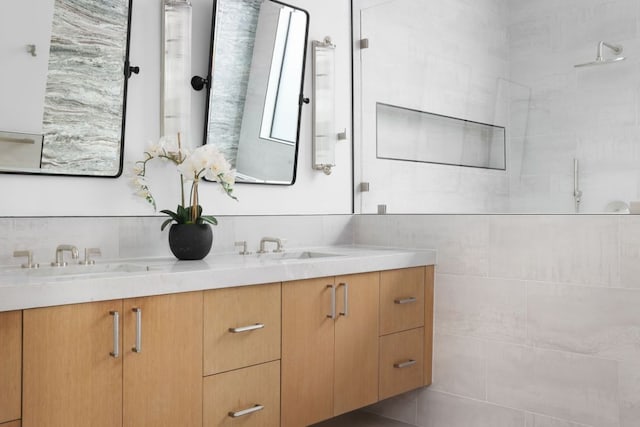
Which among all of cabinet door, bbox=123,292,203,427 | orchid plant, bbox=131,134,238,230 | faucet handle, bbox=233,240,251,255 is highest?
orchid plant, bbox=131,134,238,230

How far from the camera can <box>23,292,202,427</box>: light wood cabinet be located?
5.16ft

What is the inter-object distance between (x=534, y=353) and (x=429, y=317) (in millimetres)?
498

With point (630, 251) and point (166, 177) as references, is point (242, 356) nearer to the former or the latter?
point (166, 177)

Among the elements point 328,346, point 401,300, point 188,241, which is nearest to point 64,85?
point 188,241

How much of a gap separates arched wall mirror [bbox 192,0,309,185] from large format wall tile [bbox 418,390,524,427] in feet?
4.02

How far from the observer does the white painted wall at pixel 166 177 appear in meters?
2.12

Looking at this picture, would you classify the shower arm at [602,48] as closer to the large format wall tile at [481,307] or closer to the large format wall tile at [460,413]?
the large format wall tile at [481,307]

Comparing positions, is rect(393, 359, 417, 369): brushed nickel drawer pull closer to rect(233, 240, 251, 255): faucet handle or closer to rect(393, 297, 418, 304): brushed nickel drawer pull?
rect(393, 297, 418, 304): brushed nickel drawer pull

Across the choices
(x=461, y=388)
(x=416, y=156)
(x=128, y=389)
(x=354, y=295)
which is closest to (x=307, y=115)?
(x=416, y=156)

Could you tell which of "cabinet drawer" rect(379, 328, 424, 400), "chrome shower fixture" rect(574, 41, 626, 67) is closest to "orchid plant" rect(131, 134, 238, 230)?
"cabinet drawer" rect(379, 328, 424, 400)

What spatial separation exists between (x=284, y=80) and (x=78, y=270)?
1336 millimetres

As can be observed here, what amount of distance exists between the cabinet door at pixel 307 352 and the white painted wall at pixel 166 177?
610 millimetres

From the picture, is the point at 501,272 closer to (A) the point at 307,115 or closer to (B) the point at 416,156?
(B) the point at 416,156

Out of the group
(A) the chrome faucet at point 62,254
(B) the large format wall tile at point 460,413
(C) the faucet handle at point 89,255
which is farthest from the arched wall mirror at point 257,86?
(B) the large format wall tile at point 460,413
